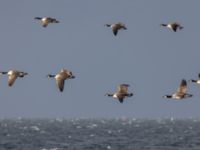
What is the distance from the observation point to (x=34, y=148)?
115188mm

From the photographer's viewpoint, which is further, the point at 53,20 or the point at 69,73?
the point at 53,20

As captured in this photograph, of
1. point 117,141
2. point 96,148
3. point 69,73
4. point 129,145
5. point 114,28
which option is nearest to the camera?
point 69,73

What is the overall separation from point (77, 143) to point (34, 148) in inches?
474

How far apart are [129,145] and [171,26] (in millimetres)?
80871

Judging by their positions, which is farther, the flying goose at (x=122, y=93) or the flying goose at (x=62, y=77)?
the flying goose at (x=122, y=93)

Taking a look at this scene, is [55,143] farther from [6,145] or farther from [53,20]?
[53,20]

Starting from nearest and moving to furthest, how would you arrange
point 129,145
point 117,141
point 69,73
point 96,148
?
point 69,73, point 96,148, point 129,145, point 117,141

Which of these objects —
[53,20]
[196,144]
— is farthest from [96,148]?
[53,20]

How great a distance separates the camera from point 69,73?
129 feet

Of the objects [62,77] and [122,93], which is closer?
[62,77]

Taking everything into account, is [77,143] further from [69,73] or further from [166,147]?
[69,73]

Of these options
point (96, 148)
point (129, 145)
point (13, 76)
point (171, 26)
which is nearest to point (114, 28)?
point (171, 26)

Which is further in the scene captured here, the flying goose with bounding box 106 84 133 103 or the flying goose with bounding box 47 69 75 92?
the flying goose with bounding box 106 84 133 103

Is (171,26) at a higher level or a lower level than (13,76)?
higher
